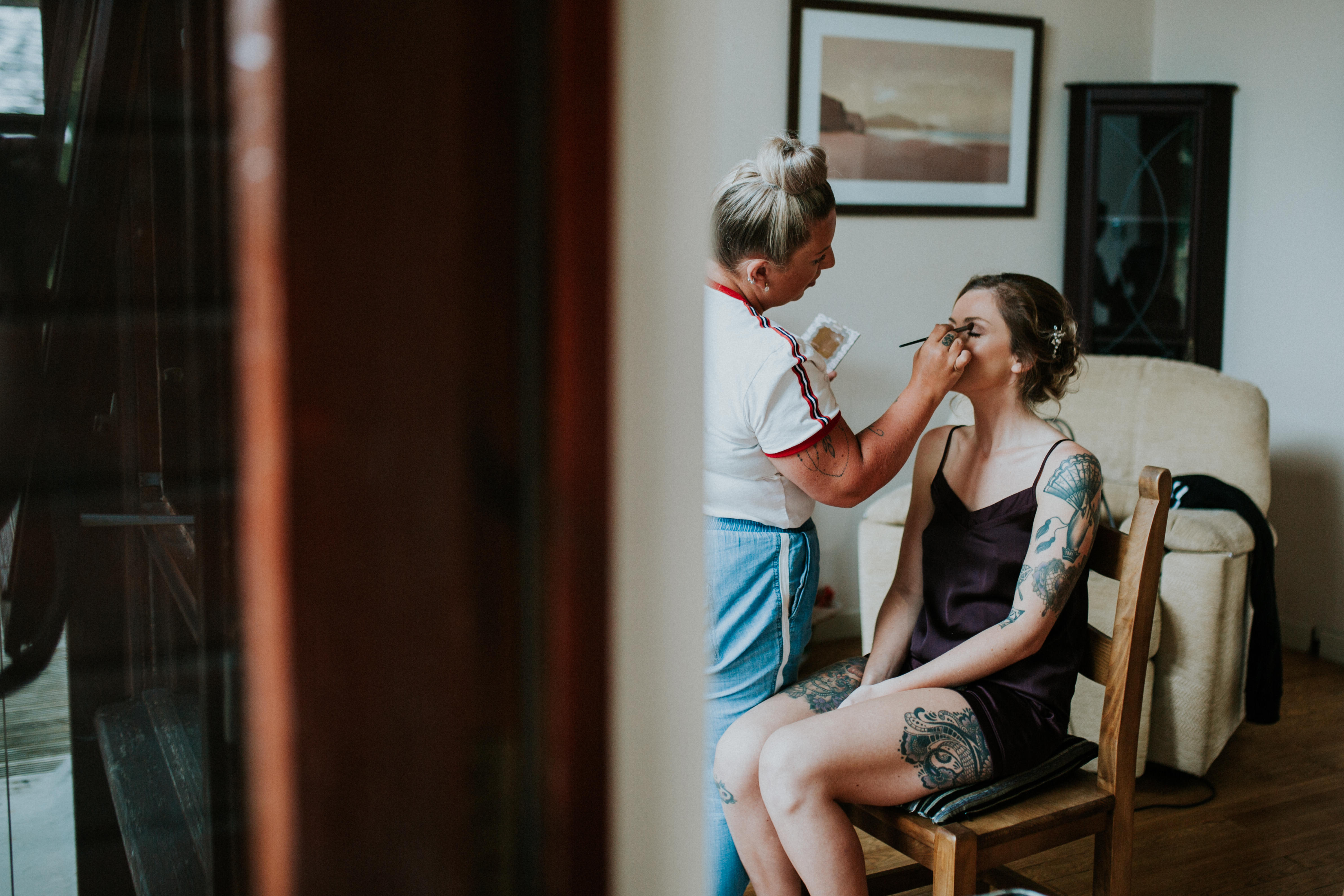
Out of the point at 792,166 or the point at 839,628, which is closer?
the point at 792,166

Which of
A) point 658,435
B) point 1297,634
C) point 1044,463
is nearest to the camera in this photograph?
point 658,435

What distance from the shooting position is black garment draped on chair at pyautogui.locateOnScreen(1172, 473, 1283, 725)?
254 cm

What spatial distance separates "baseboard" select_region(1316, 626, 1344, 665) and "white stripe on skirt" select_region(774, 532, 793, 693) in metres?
2.77

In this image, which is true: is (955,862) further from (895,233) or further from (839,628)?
(895,233)

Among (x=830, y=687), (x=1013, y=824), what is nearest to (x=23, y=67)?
(x=830, y=687)

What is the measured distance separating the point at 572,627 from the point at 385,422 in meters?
0.12

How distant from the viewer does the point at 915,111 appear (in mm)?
3518

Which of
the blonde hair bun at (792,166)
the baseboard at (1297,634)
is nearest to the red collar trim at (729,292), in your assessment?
the blonde hair bun at (792,166)

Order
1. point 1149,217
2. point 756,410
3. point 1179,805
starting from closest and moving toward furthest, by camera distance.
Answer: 1. point 756,410
2. point 1179,805
3. point 1149,217

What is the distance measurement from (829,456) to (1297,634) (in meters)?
2.92

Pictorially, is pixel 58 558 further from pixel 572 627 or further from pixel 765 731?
pixel 765 731

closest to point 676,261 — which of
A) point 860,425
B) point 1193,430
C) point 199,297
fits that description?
point 199,297

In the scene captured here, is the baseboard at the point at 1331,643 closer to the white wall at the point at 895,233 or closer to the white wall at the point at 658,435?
the white wall at the point at 895,233

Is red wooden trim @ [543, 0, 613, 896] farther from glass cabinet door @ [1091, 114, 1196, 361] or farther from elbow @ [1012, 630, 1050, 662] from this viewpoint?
glass cabinet door @ [1091, 114, 1196, 361]
